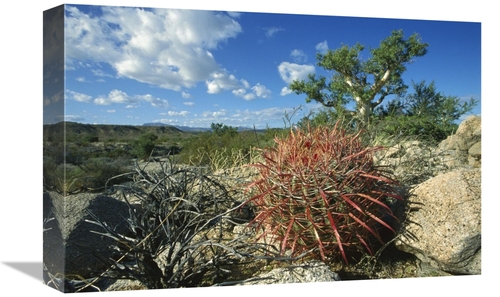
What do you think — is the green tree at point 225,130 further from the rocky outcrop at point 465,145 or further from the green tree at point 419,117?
the rocky outcrop at point 465,145

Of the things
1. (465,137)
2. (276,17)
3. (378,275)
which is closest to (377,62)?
(465,137)

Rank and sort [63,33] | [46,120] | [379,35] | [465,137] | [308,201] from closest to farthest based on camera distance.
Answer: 1. [308,201]
2. [63,33]
3. [46,120]
4. [379,35]
5. [465,137]

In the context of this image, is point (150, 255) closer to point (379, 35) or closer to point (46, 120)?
point (46, 120)

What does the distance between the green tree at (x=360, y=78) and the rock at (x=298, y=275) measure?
3.20 meters

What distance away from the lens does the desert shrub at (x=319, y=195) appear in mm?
4164

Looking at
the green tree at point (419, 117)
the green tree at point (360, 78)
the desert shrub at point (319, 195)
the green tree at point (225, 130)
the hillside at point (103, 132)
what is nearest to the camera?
the desert shrub at point (319, 195)

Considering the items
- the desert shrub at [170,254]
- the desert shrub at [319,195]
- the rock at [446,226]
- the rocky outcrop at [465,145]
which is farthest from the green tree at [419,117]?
the desert shrub at [170,254]

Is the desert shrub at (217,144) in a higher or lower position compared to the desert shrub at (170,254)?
higher

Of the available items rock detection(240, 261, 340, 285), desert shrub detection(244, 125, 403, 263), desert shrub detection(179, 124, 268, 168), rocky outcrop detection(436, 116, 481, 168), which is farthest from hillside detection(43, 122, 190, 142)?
rocky outcrop detection(436, 116, 481, 168)

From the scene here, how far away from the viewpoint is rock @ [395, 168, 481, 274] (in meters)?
4.59

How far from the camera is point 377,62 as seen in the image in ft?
26.1

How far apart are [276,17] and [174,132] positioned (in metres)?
2.98

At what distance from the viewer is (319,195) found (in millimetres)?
4129

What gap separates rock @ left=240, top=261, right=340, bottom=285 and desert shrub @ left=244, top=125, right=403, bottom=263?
0.47 feet
